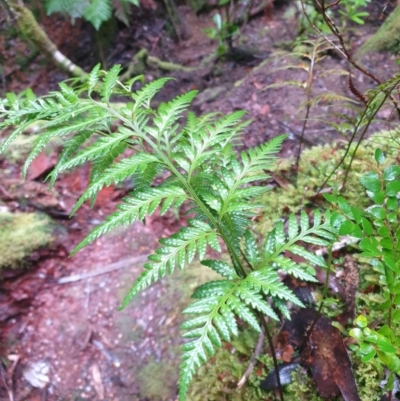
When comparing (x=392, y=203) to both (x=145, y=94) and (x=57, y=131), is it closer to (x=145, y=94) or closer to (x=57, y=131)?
(x=145, y=94)

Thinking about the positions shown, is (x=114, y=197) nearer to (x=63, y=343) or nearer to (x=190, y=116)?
(x=63, y=343)

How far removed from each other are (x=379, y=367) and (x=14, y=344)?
310cm

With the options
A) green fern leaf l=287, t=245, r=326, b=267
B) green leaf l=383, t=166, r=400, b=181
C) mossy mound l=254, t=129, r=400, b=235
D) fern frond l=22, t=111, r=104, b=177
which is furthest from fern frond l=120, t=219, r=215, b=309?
mossy mound l=254, t=129, r=400, b=235

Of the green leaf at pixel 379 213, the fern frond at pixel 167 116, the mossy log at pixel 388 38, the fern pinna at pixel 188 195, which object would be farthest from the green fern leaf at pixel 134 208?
the mossy log at pixel 388 38

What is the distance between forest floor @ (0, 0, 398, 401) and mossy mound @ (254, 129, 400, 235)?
0.51 m

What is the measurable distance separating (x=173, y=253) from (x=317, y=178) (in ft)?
6.70

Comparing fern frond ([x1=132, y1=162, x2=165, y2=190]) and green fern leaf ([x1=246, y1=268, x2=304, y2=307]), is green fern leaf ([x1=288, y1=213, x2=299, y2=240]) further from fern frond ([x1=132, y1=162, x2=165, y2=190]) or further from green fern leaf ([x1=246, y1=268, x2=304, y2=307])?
fern frond ([x1=132, y1=162, x2=165, y2=190])

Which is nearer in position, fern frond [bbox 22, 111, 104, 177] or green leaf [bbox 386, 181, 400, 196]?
green leaf [bbox 386, 181, 400, 196]

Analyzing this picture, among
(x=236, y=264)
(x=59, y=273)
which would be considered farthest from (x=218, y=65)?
(x=236, y=264)

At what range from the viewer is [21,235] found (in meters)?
3.67

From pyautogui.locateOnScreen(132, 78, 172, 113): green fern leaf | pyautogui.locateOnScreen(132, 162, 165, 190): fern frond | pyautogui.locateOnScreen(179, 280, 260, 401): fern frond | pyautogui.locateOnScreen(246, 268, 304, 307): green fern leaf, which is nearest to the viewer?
pyautogui.locateOnScreen(179, 280, 260, 401): fern frond

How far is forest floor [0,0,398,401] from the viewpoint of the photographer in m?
2.98

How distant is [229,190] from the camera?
1.53m

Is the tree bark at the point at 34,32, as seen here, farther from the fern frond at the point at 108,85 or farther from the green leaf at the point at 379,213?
the green leaf at the point at 379,213
